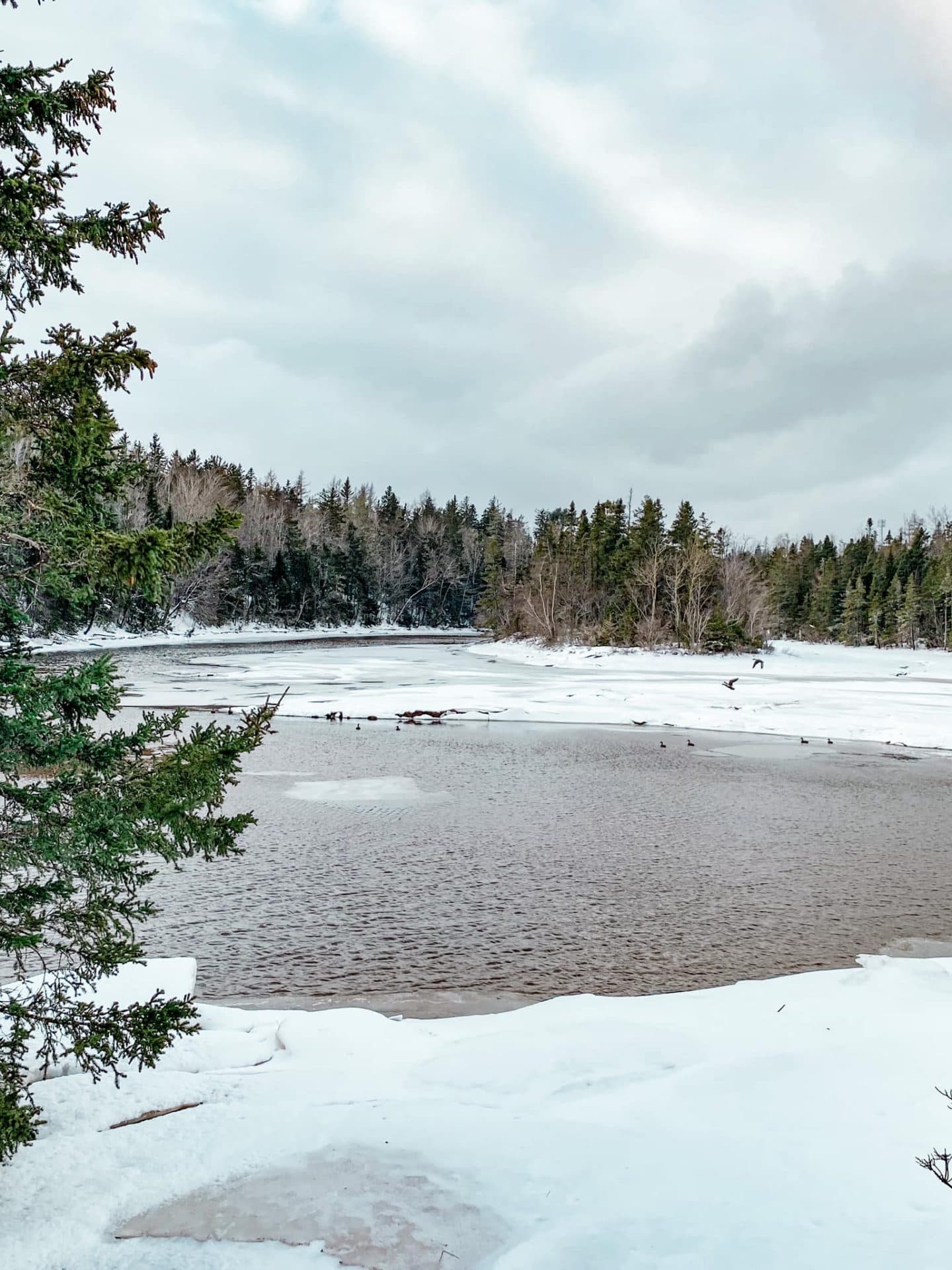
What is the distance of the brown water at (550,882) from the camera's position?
7234 mm

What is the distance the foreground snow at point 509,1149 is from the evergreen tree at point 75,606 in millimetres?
550

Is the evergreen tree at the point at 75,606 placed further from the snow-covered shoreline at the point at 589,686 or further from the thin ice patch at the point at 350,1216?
the snow-covered shoreline at the point at 589,686

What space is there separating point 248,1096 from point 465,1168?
1473 mm

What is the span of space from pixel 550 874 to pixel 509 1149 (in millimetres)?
6208

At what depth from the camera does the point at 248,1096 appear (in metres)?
4.55

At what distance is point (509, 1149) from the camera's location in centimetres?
395

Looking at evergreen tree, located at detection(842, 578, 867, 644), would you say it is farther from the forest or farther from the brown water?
the brown water

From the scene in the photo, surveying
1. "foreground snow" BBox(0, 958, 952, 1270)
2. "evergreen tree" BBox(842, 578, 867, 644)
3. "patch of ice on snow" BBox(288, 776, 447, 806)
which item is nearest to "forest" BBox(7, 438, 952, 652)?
"evergreen tree" BBox(842, 578, 867, 644)

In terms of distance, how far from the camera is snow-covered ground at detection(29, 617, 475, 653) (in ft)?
151

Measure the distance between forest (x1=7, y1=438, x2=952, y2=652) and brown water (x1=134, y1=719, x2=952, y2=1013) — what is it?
76.4 feet

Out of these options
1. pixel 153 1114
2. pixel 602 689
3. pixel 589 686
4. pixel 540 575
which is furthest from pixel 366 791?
pixel 540 575

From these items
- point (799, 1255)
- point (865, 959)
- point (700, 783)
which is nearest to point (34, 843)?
point (799, 1255)

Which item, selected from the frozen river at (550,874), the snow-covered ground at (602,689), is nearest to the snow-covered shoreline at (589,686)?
the snow-covered ground at (602,689)

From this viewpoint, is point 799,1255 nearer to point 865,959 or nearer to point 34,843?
point 34,843
